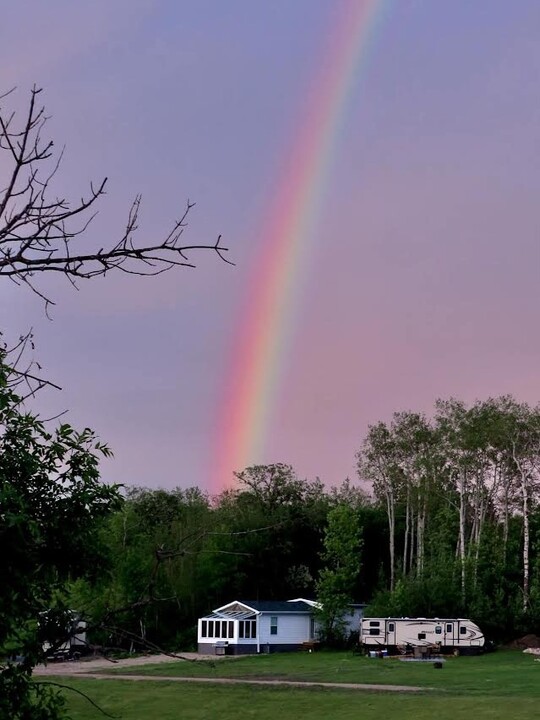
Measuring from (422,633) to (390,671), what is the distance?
12.6m

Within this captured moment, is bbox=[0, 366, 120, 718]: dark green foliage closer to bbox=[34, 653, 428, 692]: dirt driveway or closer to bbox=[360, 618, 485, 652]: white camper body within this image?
bbox=[34, 653, 428, 692]: dirt driveway

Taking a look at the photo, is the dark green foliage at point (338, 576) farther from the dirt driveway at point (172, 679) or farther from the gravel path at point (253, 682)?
the gravel path at point (253, 682)

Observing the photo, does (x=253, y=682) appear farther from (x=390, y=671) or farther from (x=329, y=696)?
(x=390, y=671)

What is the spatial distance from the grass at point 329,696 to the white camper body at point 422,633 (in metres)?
7.56

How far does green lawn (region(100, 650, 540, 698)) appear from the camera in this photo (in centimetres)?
3638

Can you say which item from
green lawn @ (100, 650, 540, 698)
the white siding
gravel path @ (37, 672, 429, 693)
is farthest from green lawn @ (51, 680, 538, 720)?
the white siding

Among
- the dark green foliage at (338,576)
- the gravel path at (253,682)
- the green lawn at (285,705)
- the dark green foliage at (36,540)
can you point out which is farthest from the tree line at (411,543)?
the dark green foliage at (36,540)

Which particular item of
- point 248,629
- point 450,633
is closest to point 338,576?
point 248,629

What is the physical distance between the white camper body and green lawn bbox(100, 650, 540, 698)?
148cm

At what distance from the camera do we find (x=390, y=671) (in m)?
43.1

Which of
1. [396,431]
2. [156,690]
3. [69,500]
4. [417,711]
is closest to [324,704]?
[417,711]

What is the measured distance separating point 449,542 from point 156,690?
33644 millimetres

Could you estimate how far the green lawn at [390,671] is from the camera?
119 feet

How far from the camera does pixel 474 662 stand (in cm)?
4884
